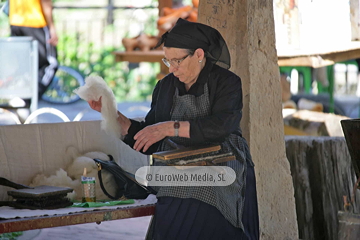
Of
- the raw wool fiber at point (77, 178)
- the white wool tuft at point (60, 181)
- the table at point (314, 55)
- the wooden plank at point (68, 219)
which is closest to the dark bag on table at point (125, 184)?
the raw wool fiber at point (77, 178)

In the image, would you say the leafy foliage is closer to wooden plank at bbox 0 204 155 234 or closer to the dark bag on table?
the dark bag on table

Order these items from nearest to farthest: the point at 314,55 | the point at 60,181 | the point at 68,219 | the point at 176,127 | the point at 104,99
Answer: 1. the point at 176,127
2. the point at 68,219
3. the point at 104,99
4. the point at 60,181
5. the point at 314,55

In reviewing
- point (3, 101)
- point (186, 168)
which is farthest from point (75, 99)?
point (186, 168)

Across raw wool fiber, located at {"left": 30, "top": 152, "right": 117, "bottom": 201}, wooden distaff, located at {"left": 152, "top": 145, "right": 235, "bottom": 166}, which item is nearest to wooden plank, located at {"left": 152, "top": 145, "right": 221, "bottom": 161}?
wooden distaff, located at {"left": 152, "top": 145, "right": 235, "bottom": 166}

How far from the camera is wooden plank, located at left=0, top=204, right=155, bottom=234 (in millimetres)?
2967

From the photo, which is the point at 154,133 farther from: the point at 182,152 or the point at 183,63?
the point at 183,63

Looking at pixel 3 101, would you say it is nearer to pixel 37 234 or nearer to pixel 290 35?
pixel 37 234

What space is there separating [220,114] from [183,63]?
341mm

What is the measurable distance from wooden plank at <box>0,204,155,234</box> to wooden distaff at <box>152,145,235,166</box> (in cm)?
44

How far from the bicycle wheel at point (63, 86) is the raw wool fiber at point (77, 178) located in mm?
7012

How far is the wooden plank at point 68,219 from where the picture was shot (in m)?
2.97

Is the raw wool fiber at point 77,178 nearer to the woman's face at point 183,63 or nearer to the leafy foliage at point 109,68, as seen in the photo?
the woman's face at point 183,63

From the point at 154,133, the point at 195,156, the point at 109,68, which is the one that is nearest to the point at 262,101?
the point at 195,156

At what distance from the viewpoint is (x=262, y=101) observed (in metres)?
3.77
